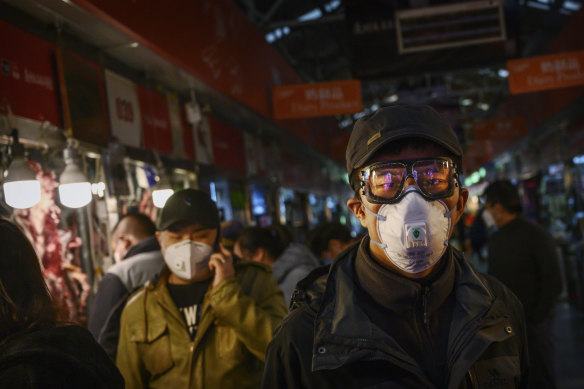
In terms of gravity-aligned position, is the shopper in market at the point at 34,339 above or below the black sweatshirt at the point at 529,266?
above

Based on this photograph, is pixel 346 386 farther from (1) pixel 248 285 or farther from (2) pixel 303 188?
(2) pixel 303 188

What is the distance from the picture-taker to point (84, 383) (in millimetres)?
1517

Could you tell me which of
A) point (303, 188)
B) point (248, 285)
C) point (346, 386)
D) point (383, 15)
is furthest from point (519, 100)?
point (346, 386)

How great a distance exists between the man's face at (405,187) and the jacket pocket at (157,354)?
4.22 ft

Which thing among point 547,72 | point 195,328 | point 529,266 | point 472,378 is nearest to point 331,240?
point 529,266

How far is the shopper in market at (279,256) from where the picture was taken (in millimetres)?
4375

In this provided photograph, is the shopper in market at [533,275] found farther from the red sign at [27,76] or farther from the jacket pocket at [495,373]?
the red sign at [27,76]

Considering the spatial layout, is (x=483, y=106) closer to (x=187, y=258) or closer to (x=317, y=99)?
(x=317, y=99)

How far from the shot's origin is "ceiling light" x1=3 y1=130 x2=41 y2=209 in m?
3.44

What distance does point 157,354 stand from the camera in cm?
272

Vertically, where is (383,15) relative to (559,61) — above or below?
above

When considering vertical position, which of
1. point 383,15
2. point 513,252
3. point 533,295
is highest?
point 383,15

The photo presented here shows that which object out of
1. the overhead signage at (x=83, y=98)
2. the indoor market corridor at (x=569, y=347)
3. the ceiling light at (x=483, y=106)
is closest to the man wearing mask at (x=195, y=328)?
the overhead signage at (x=83, y=98)

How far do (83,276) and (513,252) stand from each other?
11.7 ft
